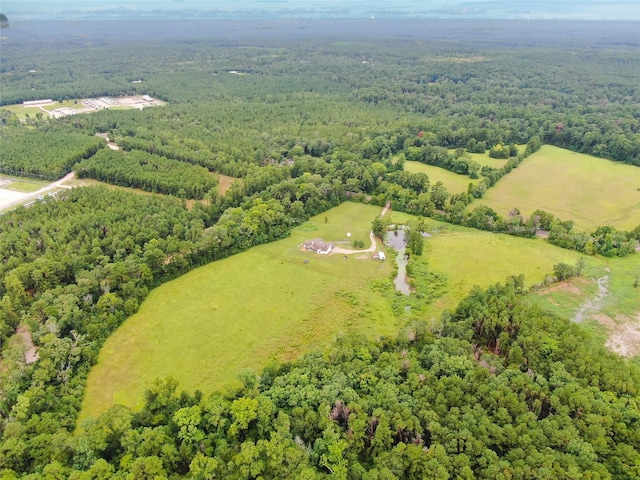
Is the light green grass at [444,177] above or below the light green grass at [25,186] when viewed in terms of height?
above

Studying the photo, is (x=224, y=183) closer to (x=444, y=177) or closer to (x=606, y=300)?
(x=444, y=177)

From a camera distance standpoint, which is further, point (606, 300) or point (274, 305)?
point (606, 300)

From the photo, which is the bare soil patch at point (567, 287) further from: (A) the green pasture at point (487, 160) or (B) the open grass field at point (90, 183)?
(B) the open grass field at point (90, 183)

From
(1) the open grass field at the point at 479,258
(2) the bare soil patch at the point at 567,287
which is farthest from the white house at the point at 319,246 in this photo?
(2) the bare soil patch at the point at 567,287

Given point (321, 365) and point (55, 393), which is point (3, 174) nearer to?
point (55, 393)

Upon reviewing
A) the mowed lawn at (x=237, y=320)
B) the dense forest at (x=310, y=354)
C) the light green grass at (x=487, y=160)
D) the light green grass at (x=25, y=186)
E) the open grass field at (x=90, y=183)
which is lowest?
the mowed lawn at (x=237, y=320)

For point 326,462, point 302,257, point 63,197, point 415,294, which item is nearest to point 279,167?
point 302,257

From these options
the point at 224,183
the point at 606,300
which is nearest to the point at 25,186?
the point at 224,183
